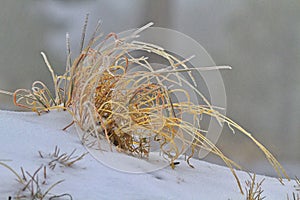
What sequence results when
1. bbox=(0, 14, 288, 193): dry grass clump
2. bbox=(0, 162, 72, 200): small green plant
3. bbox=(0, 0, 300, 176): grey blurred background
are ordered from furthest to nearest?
1. bbox=(0, 0, 300, 176): grey blurred background
2. bbox=(0, 14, 288, 193): dry grass clump
3. bbox=(0, 162, 72, 200): small green plant

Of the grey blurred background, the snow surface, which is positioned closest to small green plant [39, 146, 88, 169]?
the snow surface

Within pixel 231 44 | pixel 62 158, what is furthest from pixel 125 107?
pixel 231 44

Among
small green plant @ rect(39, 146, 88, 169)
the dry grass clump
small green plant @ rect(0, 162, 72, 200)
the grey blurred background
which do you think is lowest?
small green plant @ rect(0, 162, 72, 200)

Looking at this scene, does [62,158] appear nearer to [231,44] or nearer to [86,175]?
[86,175]

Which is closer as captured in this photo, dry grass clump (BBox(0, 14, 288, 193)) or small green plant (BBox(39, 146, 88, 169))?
small green plant (BBox(39, 146, 88, 169))

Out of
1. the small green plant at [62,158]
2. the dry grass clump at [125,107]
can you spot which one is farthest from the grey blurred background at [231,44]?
the small green plant at [62,158]

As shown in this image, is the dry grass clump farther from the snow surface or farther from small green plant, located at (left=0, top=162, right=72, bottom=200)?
small green plant, located at (left=0, top=162, right=72, bottom=200)

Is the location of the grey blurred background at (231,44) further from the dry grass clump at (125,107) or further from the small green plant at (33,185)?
the small green plant at (33,185)
